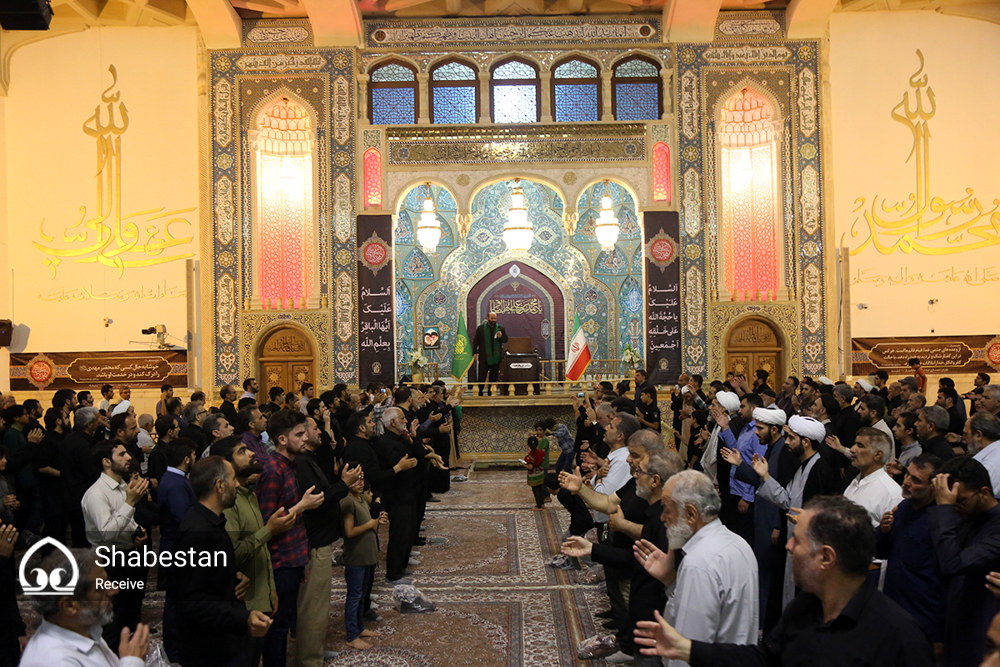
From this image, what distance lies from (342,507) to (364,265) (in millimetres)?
7858

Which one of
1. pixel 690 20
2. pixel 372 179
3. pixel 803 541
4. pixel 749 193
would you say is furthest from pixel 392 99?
pixel 803 541

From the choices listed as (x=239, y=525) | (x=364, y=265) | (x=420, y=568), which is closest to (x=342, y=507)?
(x=239, y=525)

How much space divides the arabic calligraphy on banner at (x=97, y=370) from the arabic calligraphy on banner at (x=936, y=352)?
9489mm

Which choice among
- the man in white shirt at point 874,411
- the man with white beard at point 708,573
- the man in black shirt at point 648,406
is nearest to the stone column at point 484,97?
the man in black shirt at point 648,406

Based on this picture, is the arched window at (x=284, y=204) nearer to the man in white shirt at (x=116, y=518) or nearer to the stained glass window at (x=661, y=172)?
the stained glass window at (x=661, y=172)

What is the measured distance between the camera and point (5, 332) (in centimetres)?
1150

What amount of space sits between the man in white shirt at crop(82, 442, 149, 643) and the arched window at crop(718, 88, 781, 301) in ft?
31.2

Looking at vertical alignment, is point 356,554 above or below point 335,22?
below

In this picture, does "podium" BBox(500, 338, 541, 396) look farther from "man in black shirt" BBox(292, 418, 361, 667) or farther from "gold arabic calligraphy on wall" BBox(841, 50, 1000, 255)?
"man in black shirt" BBox(292, 418, 361, 667)

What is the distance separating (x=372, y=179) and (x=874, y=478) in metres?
9.47

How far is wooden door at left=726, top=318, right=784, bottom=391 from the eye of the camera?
11.8m

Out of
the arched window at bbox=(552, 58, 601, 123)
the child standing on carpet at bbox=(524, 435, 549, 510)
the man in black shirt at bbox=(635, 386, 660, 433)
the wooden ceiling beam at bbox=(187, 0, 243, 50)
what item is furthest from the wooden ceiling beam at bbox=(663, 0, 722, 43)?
the child standing on carpet at bbox=(524, 435, 549, 510)

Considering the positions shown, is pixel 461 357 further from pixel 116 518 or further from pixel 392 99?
pixel 116 518

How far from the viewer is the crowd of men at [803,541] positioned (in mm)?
1897
